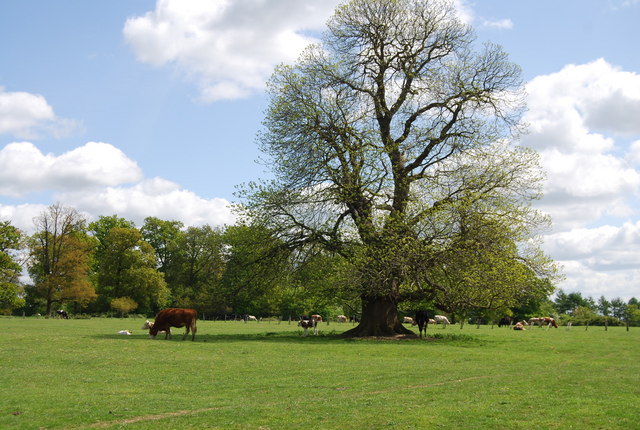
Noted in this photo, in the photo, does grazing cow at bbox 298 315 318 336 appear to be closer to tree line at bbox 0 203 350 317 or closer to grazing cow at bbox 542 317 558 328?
tree line at bbox 0 203 350 317

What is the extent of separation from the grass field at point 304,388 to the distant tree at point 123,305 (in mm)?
60150

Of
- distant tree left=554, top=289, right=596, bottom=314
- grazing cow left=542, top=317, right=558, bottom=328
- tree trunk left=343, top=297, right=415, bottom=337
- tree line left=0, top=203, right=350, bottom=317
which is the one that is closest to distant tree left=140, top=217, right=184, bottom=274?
tree line left=0, top=203, right=350, bottom=317

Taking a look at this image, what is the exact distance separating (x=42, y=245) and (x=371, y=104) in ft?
205

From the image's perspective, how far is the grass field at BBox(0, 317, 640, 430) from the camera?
39.0 feet

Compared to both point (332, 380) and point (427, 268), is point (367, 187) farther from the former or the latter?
point (332, 380)

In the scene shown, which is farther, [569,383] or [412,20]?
[412,20]

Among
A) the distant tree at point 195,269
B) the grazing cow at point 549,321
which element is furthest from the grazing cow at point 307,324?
the distant tree at point 195,269

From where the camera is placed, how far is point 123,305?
87500 millimetres

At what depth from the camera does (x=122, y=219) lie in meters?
105

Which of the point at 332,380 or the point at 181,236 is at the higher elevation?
the point at 181,236

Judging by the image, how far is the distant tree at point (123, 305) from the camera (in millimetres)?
87312

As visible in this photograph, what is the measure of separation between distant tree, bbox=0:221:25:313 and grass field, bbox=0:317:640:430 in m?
48.0

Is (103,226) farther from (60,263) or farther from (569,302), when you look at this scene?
(569,302)

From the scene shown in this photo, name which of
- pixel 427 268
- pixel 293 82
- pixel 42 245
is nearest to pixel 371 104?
pixel 293 82
